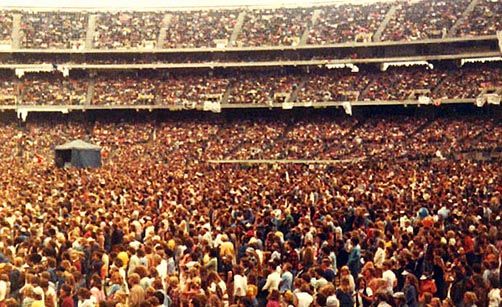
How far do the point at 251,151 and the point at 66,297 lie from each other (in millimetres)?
40673

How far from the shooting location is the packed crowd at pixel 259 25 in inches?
2269

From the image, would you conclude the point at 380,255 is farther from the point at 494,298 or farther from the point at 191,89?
the point at 191,89

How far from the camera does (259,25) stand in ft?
207

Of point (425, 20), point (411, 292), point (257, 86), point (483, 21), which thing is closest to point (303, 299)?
point (411, 292)

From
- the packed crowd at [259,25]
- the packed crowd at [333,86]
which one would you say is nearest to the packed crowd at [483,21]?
the packed crowd at [259,25]

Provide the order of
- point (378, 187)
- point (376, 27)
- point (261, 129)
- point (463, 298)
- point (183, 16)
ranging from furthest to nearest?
point (183, 16) < point (376, 27) < point (261, 129) < point (378, 187) < point (463, 298)

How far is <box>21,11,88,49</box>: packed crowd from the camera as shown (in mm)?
61250

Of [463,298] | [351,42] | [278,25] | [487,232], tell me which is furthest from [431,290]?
[278,25]

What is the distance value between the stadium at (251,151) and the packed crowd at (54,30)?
20 centimetres

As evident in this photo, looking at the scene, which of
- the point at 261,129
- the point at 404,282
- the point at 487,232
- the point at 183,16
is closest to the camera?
the point at 404,282

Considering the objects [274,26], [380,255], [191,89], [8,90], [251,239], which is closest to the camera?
[380,255]

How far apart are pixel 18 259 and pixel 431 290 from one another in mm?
6482

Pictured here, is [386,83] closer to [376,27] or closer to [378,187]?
[376,27]

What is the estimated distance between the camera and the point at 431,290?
11.5 m
